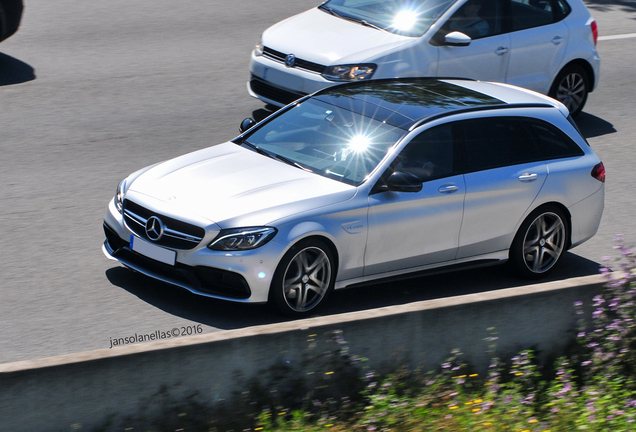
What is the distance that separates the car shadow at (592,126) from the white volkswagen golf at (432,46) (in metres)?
0.22

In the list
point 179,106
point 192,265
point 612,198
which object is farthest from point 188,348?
point 179,106

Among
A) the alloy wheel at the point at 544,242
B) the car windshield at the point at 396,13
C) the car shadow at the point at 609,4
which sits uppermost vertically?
the car windshield at the point at 396,13

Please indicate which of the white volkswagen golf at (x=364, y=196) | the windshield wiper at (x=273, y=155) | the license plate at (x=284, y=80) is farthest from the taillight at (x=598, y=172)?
the license plate at (x=284, y=80)

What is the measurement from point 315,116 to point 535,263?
7.43 feet

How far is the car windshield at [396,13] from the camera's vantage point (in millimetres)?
10989

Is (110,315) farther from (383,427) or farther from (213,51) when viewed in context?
(213,51)

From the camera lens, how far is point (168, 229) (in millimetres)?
6480

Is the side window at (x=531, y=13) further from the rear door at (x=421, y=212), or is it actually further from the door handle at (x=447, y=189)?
the door handle at (x=447, y=189)

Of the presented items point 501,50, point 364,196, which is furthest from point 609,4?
Result: point 364,196

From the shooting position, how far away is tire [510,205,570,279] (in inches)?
303

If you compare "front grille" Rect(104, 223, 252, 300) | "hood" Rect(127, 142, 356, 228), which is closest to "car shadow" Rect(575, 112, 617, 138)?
"hood" Rect(127, 142, 356, 228)

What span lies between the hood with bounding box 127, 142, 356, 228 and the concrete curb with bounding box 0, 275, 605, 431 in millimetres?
1234

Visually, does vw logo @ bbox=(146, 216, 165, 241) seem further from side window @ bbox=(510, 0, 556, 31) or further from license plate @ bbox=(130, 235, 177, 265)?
side window @ bbox=(510, 0, 556, 31)

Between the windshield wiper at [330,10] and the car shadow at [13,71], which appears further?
the car shadow at [13,71]
